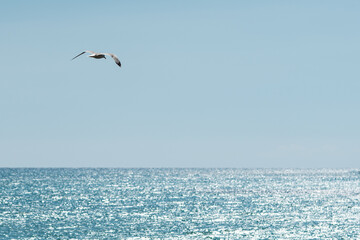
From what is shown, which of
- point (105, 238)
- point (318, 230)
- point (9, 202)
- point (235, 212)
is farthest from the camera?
point (9, 202)

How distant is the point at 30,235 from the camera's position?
63.4 meters

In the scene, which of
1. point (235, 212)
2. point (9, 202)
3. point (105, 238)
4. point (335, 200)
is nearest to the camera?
point (105, 238)

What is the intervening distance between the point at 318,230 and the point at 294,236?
23.5ft

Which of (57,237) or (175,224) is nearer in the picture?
(57,237)

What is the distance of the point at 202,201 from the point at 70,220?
37395 millimetres

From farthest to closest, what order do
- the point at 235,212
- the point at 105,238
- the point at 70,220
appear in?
the point at 235,212, the point at 70,220, the point at 105,238

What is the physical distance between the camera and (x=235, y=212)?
8981 centimetres

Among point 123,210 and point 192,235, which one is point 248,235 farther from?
point 123,210

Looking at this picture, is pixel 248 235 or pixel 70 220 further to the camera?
pixel 70 220

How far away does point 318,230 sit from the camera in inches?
2749

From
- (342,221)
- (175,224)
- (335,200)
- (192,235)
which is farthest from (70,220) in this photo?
(335,200)

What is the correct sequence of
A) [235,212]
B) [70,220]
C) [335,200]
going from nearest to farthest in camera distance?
[70,220] → [235,212] → [335,200]

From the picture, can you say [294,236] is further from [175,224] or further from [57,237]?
[57,237]

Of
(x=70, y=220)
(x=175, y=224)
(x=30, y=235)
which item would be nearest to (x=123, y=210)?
(x=70, y=220)
